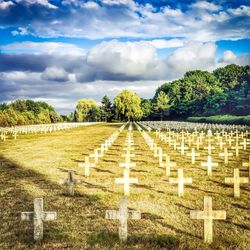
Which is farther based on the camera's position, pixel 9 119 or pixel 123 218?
pixel 9 119

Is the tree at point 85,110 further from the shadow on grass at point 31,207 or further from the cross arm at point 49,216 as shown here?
the cross arm at point 49,216

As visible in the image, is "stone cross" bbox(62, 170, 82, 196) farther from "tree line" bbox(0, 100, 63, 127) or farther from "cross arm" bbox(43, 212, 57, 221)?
"tree line" bbox(0, 100, 63, 127)

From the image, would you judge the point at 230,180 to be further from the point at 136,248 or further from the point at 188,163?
the point at 188,163

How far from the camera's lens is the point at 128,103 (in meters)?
126

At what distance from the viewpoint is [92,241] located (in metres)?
6.68


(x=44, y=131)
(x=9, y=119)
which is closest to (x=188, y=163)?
(x=44, y=131)

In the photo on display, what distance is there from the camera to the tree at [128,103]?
125 metres

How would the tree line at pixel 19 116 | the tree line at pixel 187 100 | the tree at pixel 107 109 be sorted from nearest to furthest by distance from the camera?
the tree line at pixel 19 116 < the tree line at pixel 187 100 < the tree at pixel 107 109

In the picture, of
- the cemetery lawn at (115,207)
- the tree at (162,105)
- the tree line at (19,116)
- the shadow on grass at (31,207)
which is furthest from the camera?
the tree at (162,105)

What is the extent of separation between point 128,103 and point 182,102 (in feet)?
63.7

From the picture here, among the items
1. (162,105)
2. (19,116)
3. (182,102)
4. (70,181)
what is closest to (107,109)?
(162,105)

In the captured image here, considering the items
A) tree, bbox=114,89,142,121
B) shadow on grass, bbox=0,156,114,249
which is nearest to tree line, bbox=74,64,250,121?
tree, bbox=114,89,142,121

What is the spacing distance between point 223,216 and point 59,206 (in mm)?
4334

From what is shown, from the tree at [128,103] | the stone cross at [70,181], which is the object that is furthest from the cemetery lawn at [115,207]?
the tree at [128,103]
